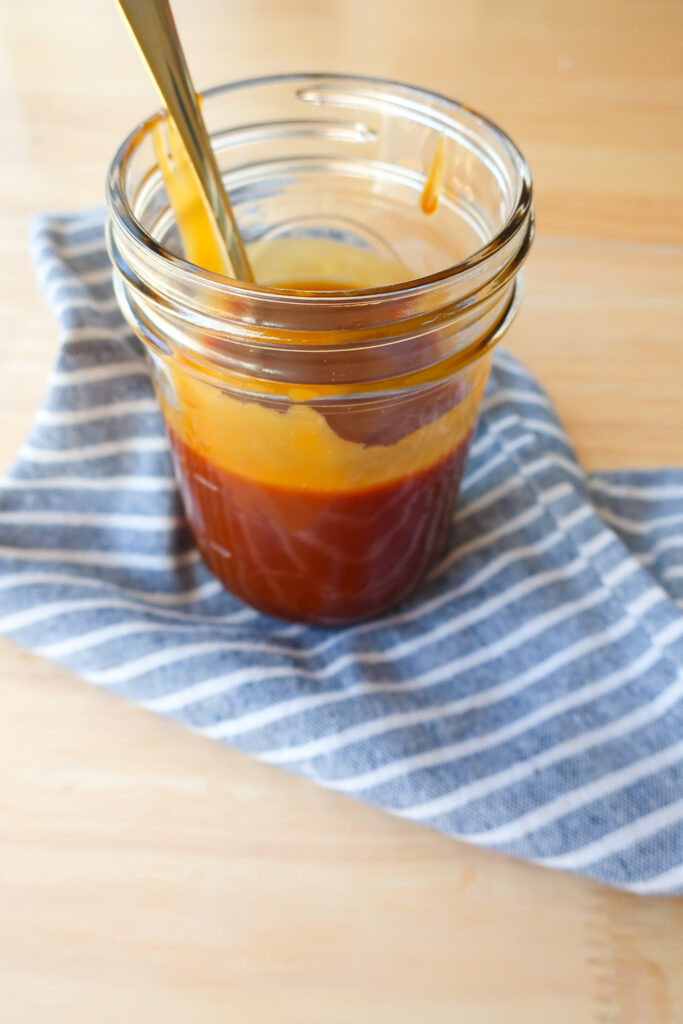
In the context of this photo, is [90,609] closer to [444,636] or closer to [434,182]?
[444,636]

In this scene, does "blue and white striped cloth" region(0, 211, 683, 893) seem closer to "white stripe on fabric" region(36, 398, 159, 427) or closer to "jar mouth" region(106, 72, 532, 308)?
"white stripe on fabric" region(36, 398, 159, 427)

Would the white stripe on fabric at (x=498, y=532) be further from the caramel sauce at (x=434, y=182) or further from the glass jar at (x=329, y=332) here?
the caramel sauce at (x=434, y=182)

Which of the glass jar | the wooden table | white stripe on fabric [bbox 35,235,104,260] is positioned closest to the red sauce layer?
the glass jar

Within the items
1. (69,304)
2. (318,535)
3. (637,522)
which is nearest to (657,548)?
(637,522)

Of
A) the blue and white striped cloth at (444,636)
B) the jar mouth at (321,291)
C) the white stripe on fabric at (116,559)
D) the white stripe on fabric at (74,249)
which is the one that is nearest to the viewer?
the jar mouth at (321,291)

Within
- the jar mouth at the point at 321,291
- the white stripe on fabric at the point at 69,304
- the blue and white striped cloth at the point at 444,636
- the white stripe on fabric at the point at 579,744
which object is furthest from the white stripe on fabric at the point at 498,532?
the white stripe on fabric at the point at 69,304

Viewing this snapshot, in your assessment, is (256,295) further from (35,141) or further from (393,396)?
(35,141)

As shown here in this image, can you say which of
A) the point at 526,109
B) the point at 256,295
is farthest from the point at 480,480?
the point at 526,109
